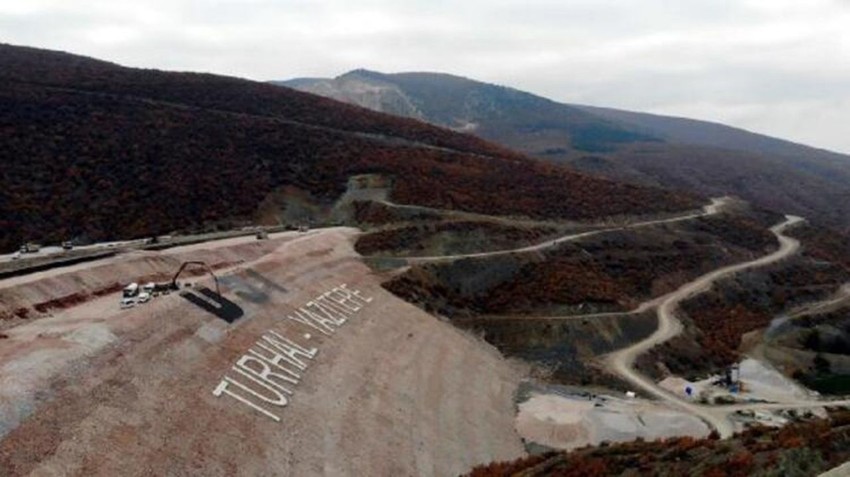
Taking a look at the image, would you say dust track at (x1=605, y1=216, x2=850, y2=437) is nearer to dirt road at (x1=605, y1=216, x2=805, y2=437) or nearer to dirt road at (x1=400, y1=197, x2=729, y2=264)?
dirt road at (x1=605, y1=216, x2=805, y2=437)

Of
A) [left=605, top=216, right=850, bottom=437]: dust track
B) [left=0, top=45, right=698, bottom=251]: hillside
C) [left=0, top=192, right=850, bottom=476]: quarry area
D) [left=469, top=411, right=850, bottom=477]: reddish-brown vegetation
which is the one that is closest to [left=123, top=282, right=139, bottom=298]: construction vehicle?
→ [left=0, top=192, right=850, bottom=476]: quarry area

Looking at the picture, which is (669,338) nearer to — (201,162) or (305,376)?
(305,376)

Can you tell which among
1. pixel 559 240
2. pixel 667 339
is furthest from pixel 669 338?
pixel 559 240

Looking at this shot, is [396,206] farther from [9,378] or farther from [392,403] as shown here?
[9,378]

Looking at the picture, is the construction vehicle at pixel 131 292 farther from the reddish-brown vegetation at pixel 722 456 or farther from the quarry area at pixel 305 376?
the reddish-brown vegetation at pixel 722 456

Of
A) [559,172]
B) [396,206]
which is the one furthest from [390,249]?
[559,172]
